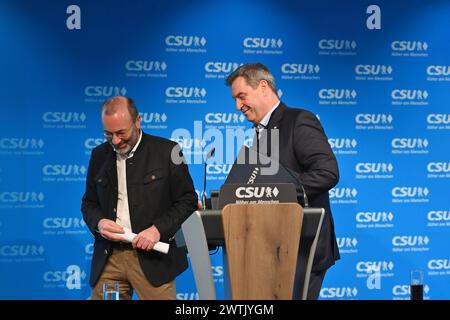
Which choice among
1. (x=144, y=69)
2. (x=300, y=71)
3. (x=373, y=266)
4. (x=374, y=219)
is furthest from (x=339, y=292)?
(x=144, y=69)

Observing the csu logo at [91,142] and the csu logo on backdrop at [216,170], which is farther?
the csu logo on backdrop at [216,170]

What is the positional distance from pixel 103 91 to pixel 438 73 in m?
2.94

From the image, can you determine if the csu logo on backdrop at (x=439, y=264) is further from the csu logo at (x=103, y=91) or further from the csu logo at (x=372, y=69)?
the csu logo at (x=103, y=91)

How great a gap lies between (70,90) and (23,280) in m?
1.57

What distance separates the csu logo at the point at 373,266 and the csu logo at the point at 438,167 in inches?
35.3

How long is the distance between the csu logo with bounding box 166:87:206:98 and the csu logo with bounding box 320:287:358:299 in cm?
196

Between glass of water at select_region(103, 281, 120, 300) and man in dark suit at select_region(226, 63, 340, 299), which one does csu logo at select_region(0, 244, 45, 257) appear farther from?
glass of water at select_region(103, 281, 120, 300)

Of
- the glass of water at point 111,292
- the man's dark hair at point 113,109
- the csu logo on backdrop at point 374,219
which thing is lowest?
the glass of water at point 111,292

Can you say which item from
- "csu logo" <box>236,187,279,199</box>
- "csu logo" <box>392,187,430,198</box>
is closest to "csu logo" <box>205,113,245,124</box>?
"csu logo" <box>392,187,430,198</box>

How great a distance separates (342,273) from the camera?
575cm

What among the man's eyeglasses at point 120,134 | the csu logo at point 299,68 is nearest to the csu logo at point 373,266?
the csu logo at point 299,68

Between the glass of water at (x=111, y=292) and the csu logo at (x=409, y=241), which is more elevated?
Result: the csu logo at (x=409, y=241)

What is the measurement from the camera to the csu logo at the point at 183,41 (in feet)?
18.4

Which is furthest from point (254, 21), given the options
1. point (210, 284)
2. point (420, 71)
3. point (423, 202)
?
point (210, 284)
